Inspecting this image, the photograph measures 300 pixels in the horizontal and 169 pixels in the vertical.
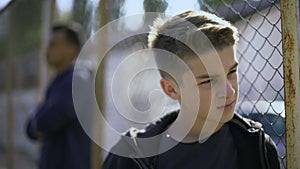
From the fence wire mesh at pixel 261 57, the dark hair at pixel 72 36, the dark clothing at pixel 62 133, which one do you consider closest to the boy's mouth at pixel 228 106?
the fence wire mesh at pixel 261 57

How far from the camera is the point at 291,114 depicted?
1.95 meters

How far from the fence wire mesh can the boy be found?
17cm

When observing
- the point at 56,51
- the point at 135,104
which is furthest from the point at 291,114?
the point at 56,51

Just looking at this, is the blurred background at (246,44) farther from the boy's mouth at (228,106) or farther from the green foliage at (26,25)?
the green foliage at (26,25)

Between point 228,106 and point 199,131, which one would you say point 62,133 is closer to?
point 199,131

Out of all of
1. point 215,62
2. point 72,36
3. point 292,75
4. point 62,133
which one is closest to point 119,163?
point 215,62

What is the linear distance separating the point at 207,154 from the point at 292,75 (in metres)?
0.42

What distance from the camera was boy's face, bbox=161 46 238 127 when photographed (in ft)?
6.77

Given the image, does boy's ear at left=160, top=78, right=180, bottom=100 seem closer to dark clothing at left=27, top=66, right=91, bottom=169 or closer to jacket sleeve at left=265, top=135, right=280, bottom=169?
jacket sleeve at left=265, top=135, right=280, bottom=169

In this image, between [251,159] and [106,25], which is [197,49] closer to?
[251,159]

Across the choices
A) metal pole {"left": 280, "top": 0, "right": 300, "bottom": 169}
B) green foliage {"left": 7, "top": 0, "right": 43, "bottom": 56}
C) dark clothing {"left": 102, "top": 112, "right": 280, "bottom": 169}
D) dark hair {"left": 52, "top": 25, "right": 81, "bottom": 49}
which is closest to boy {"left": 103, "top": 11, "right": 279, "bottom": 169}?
dark clothing {"left": 102, "top": 112, "right": 280, "bottom": 169}

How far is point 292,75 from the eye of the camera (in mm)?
1940

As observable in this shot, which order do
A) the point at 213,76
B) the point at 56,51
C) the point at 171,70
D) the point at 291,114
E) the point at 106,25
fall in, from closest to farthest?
the point at 291,114, the point at 213,76, the point at 171,70, the point at 106,25, the point at 56,51

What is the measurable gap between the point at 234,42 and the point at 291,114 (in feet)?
1.06
